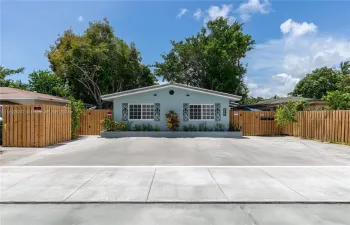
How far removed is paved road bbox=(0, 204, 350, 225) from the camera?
396 cm

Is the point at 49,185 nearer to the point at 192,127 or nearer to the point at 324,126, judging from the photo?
the point at 192,127

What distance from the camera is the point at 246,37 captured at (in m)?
28.6

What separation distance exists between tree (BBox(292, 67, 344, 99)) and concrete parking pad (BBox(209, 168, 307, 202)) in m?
36.9

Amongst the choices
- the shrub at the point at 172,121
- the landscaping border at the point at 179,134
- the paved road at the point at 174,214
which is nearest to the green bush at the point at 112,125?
the landscaping border at the point at 179,134

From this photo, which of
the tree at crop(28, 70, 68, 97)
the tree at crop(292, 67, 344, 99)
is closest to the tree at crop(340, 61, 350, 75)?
the tree at crop(292, 67, 344, 99)

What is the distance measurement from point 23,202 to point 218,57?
25412 millimetres

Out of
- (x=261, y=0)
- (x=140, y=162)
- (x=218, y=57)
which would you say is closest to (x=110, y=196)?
(x=140, y=162)

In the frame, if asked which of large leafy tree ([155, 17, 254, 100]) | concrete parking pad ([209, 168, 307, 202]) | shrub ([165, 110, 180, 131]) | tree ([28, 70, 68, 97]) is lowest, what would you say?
concrete parking pad ([209, 168, 307, 202])

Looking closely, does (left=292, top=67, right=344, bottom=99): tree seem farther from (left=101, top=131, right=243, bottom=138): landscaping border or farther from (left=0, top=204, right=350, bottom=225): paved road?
(left=0, top=204, right=350, bottom=225): paved road

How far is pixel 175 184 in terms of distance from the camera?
5832 mm

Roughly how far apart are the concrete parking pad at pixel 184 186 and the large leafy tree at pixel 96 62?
20.5 metres

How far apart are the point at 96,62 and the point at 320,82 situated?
32.4 m

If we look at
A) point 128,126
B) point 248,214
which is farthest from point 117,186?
point 128,126

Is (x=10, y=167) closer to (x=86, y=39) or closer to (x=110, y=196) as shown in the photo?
(x=110, y=196)
